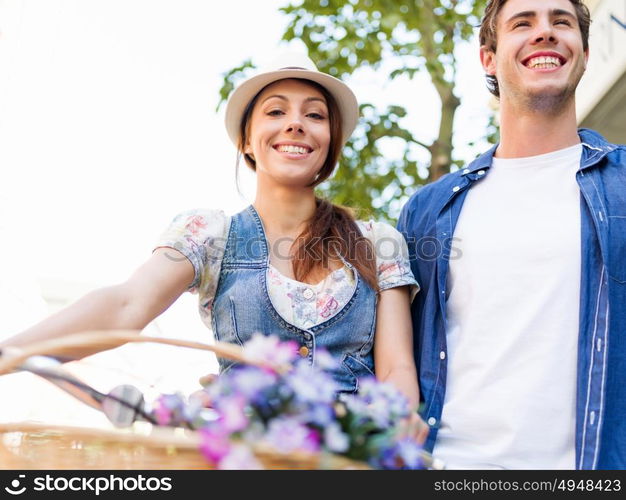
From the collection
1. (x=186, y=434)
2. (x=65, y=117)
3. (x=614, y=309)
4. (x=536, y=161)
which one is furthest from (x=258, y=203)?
(x=65, y=117)

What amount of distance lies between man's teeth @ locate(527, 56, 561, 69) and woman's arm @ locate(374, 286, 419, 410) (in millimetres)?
866

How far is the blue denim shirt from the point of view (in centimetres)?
184

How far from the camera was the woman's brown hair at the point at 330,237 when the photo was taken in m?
2.10

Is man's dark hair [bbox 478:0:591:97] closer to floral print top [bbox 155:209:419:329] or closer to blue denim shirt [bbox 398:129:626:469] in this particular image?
blue denim shirt [bbox 398:129:626:469]

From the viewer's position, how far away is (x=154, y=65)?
7.57 meters

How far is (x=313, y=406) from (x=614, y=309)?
1261 millimetres

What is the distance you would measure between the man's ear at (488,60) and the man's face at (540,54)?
0.15 m

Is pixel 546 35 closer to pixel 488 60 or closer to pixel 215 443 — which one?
pixel 488 60

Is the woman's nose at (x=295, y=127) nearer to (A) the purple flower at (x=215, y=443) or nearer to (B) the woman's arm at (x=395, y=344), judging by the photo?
(B) the woman's arm at (x=395, y=344)

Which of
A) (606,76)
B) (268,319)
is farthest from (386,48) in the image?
(268,319)

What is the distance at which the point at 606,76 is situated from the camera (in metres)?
4.07

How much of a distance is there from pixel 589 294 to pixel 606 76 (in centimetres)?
256

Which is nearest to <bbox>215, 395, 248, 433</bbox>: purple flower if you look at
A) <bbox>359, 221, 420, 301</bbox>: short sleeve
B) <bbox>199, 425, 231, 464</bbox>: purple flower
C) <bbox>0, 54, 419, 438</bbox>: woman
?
<bbox>199, 425, 231, 464</bbox>: purple flower

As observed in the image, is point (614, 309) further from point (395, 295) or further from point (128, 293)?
point (128, 293)
